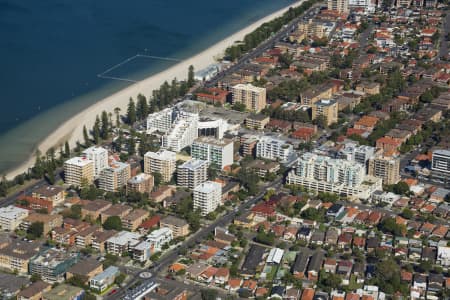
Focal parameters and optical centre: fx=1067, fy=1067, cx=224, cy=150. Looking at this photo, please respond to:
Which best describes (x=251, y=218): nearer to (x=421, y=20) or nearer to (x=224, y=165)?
(x=224, y=165)

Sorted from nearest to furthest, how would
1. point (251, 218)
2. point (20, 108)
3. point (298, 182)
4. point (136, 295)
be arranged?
1. point (136, 295)
2. point (251, 218)
3. point (298, 182)
4. point (20, 108)

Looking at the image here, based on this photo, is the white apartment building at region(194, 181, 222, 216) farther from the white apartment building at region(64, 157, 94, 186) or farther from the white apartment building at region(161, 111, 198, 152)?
the white apartment building at region(161, 111, 198, 152)

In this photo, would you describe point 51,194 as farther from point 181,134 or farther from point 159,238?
point 181,134

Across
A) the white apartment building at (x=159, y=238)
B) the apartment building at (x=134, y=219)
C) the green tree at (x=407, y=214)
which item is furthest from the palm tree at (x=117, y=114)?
the green tree at (x=407, y=214)

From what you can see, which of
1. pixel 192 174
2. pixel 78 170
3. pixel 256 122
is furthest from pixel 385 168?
pixel 78 170

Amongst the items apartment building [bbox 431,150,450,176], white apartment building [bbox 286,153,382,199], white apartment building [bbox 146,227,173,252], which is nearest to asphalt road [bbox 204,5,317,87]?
white apartment building [bbox 286,153,382,199]

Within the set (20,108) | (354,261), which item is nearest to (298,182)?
(354,261)
